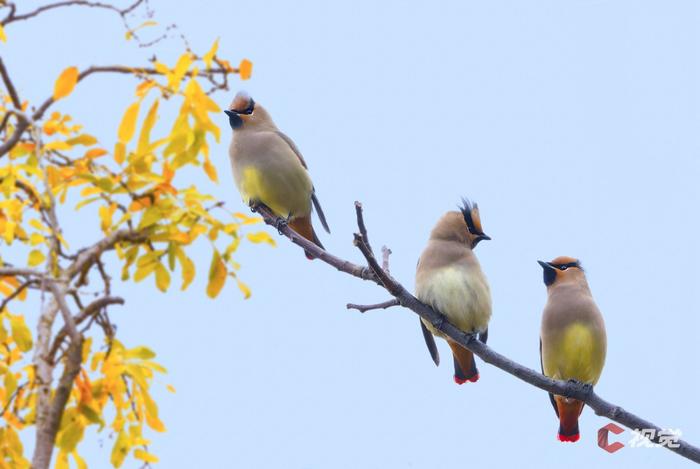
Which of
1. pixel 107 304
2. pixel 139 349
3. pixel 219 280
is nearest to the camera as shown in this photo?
pixel 107 304

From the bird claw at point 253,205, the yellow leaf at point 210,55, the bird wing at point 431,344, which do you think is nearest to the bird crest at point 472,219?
the bird wing at point 431,344

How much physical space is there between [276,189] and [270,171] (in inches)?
3.4

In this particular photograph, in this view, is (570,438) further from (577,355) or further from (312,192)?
(312,192)

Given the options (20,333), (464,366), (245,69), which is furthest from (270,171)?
(20,333)

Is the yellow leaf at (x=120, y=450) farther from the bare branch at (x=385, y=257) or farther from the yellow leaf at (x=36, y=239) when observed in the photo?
the bare branch at (x=385, y=257)

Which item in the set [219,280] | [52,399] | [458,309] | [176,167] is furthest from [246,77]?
[458,309]

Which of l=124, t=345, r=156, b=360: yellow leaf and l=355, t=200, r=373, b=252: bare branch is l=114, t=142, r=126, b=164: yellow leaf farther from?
l=355, t=200, r=373, b=252: bare branch

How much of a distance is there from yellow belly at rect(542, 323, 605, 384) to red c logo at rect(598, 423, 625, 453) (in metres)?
1.12

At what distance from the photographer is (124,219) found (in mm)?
2314

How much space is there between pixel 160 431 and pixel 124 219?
48 centimetres

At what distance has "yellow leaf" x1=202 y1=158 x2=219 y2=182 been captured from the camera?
2.50m

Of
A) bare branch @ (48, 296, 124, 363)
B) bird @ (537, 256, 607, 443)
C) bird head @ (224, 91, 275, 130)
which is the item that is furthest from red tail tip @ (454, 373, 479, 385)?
bare branch @ (48, 296, 124, 363)

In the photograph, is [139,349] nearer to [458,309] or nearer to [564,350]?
[458,309]
